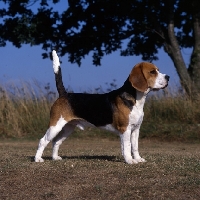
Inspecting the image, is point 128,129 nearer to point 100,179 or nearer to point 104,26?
point 100,179

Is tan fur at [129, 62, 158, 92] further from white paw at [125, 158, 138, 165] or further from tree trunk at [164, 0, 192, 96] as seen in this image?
tree trunk at [164, 0, 192, 96]

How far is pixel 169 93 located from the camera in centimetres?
1833

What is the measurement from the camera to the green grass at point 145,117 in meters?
16.5

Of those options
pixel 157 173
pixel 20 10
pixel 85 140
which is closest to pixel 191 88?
pixel 85 140

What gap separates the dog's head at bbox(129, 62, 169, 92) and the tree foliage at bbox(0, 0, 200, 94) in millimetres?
13120

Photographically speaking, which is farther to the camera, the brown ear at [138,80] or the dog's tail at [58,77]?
the dog's tail at [58,77]

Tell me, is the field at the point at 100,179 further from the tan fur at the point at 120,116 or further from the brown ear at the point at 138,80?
the brown ear at the point at 138,80

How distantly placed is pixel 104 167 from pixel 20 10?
50.0ft

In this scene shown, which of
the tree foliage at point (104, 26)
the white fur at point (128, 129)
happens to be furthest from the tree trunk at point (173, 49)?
the white fur at point (128, 129)

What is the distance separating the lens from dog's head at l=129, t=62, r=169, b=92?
870 centimetres

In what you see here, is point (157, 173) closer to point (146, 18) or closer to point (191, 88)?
point (191, 88)

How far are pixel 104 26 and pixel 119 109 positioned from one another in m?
15.3

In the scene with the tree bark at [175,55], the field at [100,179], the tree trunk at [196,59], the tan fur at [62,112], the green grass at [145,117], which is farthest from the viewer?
the tree bark at [175,55]

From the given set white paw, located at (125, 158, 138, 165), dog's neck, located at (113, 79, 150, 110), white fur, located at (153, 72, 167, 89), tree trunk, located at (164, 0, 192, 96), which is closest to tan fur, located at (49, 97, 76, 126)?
dog's neck, located at (113, 79, 150, 110)
